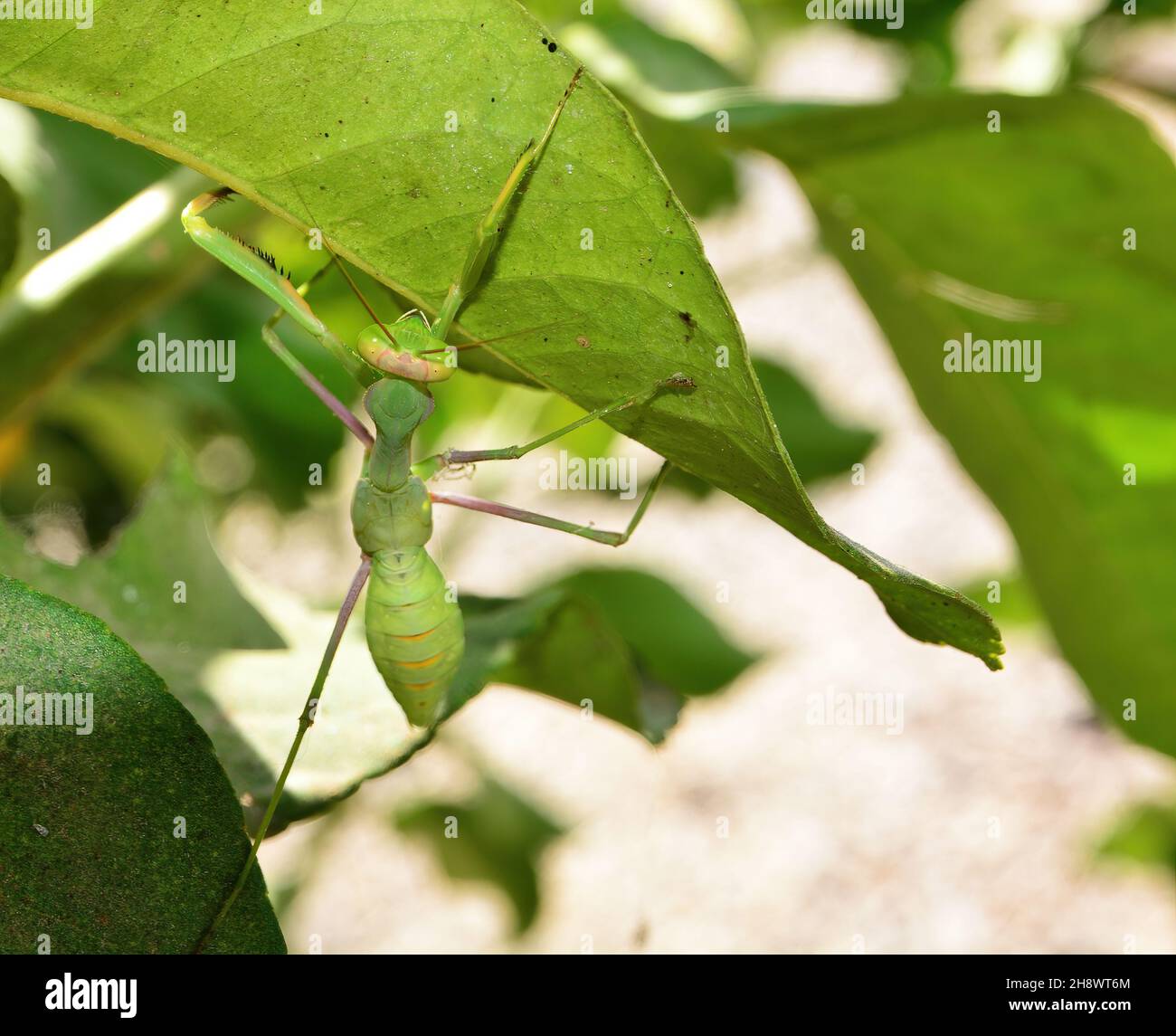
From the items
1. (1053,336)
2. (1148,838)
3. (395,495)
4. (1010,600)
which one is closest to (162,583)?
(395,495)

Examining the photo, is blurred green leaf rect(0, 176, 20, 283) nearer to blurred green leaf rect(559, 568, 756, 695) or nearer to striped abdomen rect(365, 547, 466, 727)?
striped abdomen rect(365, 547, 466, 727)

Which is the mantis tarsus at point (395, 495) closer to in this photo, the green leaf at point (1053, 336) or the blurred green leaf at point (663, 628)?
the green leaf at point (1053, 336)

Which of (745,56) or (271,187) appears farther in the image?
(745,56)

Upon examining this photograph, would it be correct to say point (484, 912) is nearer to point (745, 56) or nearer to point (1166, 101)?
point (745, 56)

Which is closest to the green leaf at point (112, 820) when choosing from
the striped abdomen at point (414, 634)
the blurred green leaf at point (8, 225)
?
the striped abdomen at point (414, 634)

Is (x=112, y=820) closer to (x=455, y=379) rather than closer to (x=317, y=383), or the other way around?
(x=317, y=383)
